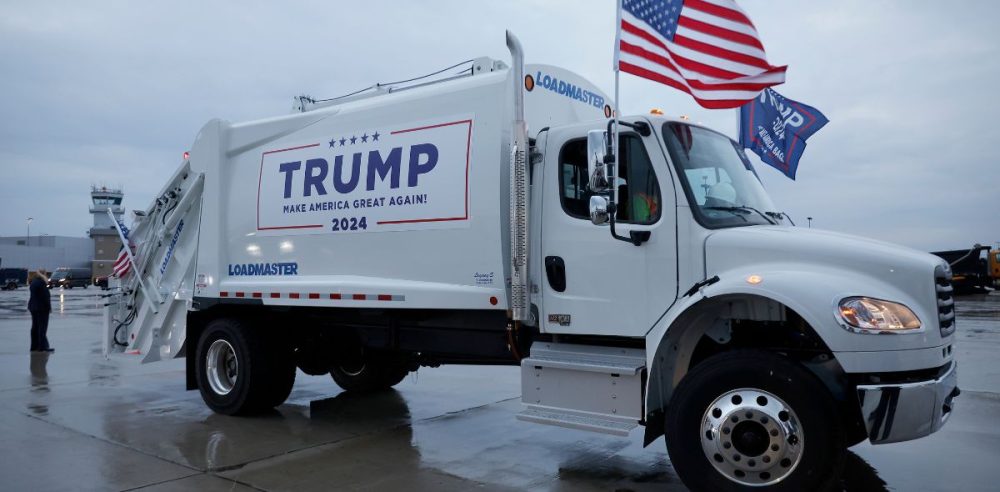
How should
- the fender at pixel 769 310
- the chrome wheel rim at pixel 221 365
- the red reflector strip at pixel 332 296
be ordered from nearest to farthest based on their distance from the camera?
1. the fender at pixel 769 310
2. the red reflector strip at pixel 332 296
3. the chrome wheel rim at pixel 221 365

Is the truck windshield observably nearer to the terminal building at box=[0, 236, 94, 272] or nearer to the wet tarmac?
the wet tarmac

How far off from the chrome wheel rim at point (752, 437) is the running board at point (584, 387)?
69 centimetres

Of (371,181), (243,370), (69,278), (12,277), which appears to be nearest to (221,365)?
(243,370)

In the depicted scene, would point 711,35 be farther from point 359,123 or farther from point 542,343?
point 359,123

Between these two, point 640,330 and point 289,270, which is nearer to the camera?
point 640,330

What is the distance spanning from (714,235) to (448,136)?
2430mm

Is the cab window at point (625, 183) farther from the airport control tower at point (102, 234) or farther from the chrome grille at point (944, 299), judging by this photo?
the airport control tower at point (102, 234)

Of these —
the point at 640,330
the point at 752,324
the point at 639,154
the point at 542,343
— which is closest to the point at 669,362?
the point at 640,330

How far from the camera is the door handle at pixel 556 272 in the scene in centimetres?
573

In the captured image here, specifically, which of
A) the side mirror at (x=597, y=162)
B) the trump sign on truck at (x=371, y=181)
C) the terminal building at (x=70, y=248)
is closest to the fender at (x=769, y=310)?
the side mirror at (x=597, y=162)

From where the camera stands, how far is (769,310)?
4.95 m

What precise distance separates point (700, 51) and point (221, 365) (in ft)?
19.5

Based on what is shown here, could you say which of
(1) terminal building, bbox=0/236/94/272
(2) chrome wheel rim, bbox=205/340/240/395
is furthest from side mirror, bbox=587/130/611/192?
(1) terminal building, bbox=0/236/94/272

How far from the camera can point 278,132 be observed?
7820mm
